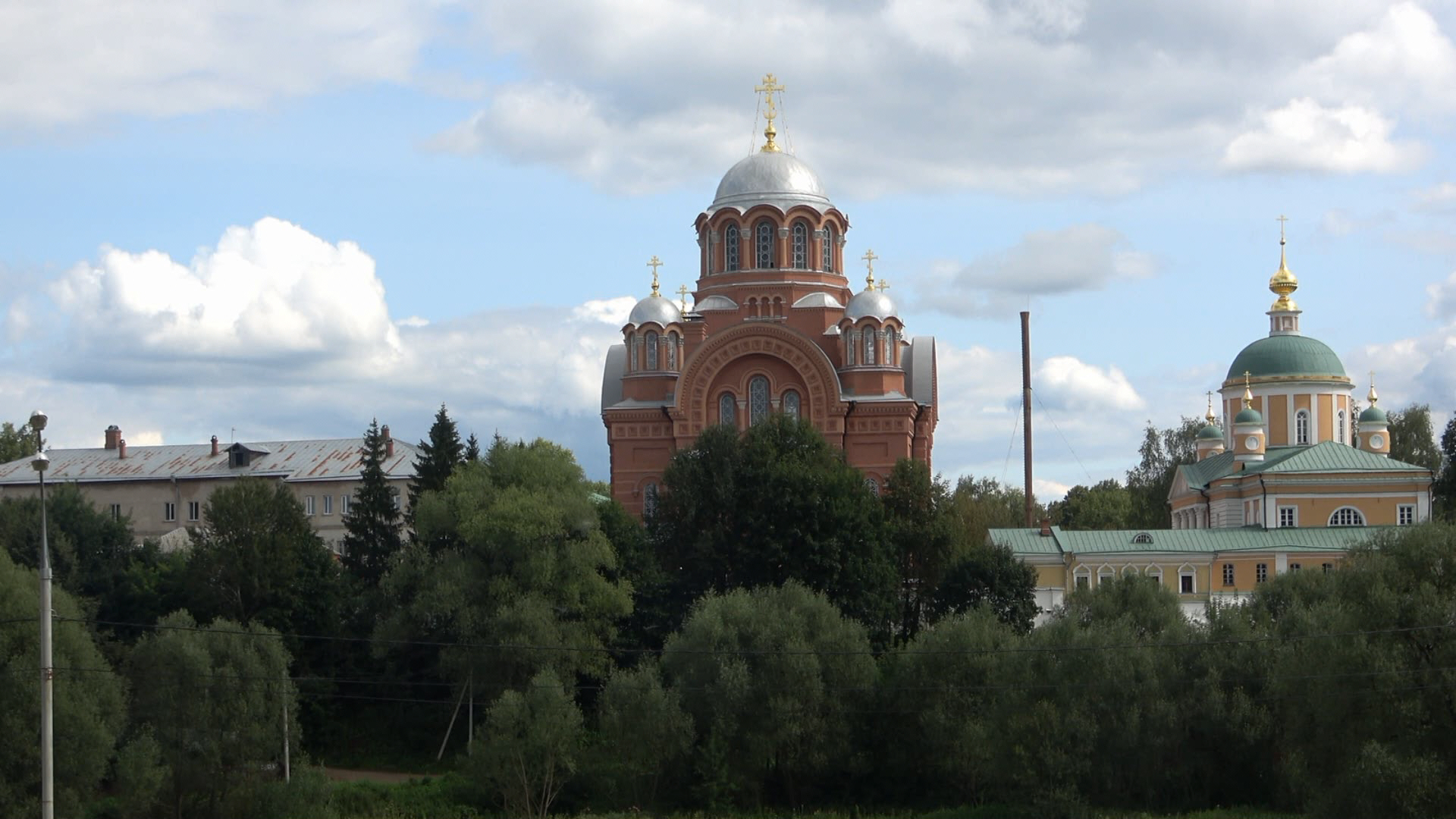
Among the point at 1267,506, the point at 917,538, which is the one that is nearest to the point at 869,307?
the point at 917,538

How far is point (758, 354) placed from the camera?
168 ft

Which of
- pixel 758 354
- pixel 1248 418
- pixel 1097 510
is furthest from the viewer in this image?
pixel 1097 510

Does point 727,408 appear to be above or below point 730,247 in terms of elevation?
below

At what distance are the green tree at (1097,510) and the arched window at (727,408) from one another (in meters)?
24.9

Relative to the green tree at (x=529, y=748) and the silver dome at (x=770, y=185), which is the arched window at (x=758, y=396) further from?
the green tree at (x=529, y=748)

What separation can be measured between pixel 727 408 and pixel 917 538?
6996 millimetres

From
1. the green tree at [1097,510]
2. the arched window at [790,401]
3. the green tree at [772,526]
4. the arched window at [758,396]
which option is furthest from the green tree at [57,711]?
the green tree at [1097,510]

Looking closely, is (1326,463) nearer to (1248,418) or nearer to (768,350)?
(1248,418)

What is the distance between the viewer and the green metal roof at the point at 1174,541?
49938 millimetres

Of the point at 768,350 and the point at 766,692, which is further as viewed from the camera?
the point at 768,350

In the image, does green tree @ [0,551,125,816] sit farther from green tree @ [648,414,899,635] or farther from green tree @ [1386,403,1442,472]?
green tree @ [1386,403,1442,472]

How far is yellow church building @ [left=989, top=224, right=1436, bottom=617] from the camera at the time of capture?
49781 mm

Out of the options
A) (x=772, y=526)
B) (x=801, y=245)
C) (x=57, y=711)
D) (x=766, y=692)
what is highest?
(x=801, y=245)

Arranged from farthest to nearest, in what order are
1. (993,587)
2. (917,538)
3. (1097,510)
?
(1097,510), (917,538), (993,587)
